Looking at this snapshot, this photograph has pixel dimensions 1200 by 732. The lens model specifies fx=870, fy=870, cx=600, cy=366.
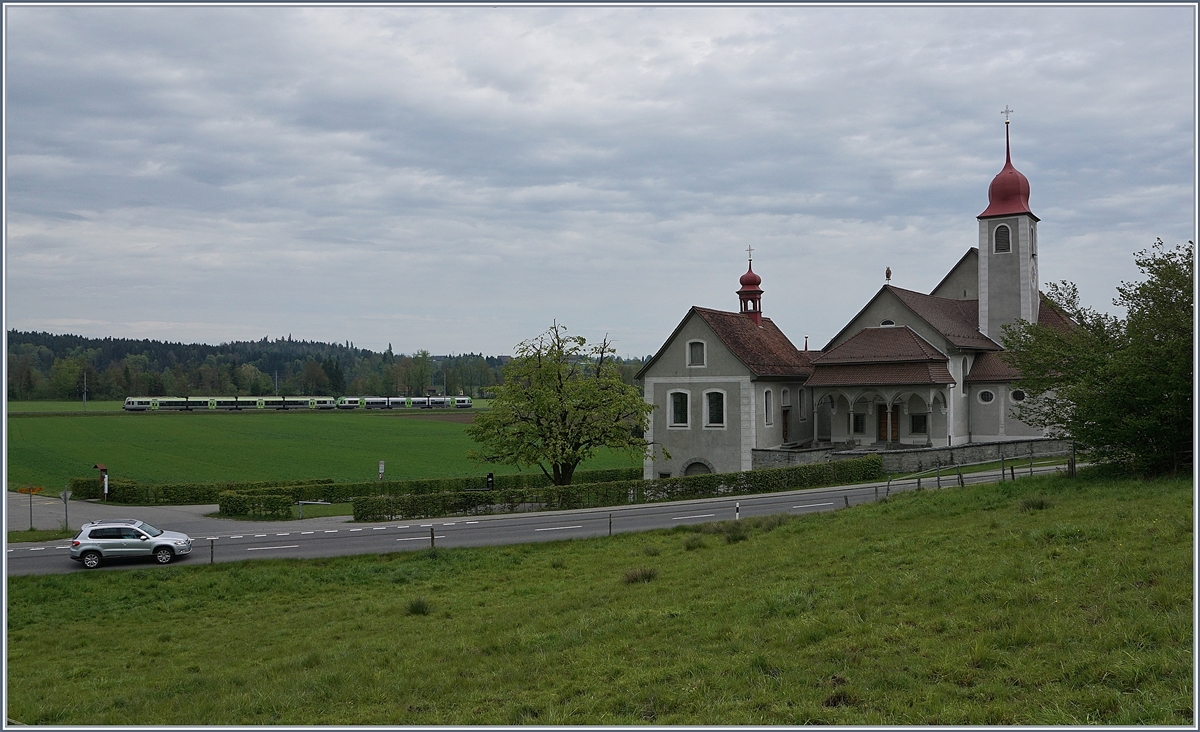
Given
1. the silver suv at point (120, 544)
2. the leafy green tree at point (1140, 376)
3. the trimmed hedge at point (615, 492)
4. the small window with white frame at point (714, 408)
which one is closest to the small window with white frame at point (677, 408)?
the small window with white frame at point (714, 408)

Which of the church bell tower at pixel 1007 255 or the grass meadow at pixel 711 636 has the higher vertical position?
the church bell tower at pixel 1007 255

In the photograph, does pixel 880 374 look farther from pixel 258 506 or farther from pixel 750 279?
pixel 258 506

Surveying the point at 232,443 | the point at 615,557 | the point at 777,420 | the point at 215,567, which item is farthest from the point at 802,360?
the point at 232,443

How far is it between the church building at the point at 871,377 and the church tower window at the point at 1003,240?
0.05 meters

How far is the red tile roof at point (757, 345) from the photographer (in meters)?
46.3

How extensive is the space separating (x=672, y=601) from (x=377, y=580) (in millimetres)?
10448

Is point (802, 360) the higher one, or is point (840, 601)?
point (802, 360)

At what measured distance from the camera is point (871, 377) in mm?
45812

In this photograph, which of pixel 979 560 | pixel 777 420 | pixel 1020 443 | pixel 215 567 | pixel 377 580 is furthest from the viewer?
pixel 777 420

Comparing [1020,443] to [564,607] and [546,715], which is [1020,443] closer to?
[564,607]

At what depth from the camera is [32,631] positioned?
1822cm

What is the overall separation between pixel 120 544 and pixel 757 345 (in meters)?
33.2

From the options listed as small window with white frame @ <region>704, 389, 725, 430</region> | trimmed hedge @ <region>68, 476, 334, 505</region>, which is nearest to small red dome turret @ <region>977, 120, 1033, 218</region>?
small window with white frame @ <region>704, 389, 725, 430</region>

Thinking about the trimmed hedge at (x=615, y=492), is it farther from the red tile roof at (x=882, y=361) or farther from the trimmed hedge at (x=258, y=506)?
the red tile roof at (x=882, y=361)
